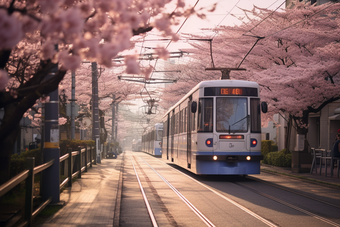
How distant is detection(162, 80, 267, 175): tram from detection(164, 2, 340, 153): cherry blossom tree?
122 inches

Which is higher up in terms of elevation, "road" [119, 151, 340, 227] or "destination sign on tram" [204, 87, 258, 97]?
"destination sign on tram" [204, 87, 258, 97]

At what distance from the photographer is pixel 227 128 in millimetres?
14242

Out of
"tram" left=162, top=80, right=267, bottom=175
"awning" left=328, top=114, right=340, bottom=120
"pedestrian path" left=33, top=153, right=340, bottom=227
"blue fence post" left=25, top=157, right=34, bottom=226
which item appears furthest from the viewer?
"awning" left=328, top=114, right=340, bottom=120

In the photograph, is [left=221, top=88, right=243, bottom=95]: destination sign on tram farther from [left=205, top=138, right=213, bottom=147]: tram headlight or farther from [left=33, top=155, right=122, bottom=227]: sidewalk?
[left=33, top=155, right=122, bottom=227]: sidewalk

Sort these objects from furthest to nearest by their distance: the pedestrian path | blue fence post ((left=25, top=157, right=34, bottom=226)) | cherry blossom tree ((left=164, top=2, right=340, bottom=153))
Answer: cherry blossom tree ((left=164, top=2, right=340, bottom=153)) < the pedestrian path < blue fence post ((left=25, top=157, right=34, bottom=226))

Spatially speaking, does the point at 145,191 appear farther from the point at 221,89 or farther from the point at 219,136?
the point at 221,89

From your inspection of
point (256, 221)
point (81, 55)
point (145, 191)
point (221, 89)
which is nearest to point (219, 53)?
point (221, 89)

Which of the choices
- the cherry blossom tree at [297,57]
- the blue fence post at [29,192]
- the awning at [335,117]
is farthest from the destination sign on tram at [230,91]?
the awning at [335,117]

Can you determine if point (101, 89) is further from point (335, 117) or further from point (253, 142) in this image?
point (253, 142)

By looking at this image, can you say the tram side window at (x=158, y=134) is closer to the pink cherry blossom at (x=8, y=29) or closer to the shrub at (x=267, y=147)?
the shrub at (x=267, y=147)

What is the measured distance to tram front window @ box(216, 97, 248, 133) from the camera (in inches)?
Result: 561

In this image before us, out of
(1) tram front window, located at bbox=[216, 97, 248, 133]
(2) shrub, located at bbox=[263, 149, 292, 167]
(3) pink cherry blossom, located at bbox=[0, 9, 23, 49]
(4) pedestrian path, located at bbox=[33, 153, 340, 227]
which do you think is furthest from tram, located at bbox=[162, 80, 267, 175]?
(3) pink cherry blossom, located at bbox=[0, 9, 23, 49]

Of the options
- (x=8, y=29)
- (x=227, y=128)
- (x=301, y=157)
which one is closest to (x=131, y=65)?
(x=8, y=29)

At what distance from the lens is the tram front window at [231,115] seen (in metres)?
14.2
